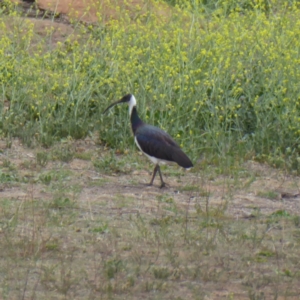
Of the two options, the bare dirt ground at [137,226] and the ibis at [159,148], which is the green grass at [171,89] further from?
the ibis at [159,148]

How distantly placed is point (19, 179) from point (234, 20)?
4.79 metres

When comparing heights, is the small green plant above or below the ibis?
below

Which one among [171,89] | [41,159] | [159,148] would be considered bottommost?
[41,159]

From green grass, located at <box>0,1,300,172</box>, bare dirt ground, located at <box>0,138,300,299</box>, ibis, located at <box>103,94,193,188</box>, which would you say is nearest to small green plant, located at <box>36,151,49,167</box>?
bare dirt ground, located at <box>0,138,300,299</box>

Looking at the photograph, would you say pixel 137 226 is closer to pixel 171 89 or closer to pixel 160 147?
pixel 160 147

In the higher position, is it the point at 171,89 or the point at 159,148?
the point at 171,89

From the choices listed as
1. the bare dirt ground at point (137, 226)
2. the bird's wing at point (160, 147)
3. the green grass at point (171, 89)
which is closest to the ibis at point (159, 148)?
the bird's wing at point (160, 147)

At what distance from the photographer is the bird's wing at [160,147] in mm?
8422

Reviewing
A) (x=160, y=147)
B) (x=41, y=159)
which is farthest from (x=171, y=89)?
(x=41, y=159)

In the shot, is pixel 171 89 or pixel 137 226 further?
pixel 171 89

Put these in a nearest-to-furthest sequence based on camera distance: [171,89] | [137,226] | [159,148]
→ [137,226]
[159,148]
[171,89]

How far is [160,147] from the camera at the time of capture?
8.49 metres

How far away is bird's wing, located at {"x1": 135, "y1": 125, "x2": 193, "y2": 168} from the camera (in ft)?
27.6

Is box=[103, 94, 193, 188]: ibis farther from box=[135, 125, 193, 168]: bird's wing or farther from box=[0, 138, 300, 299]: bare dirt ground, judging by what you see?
box=[0, 138, 300, 299]: bare dirt ground
